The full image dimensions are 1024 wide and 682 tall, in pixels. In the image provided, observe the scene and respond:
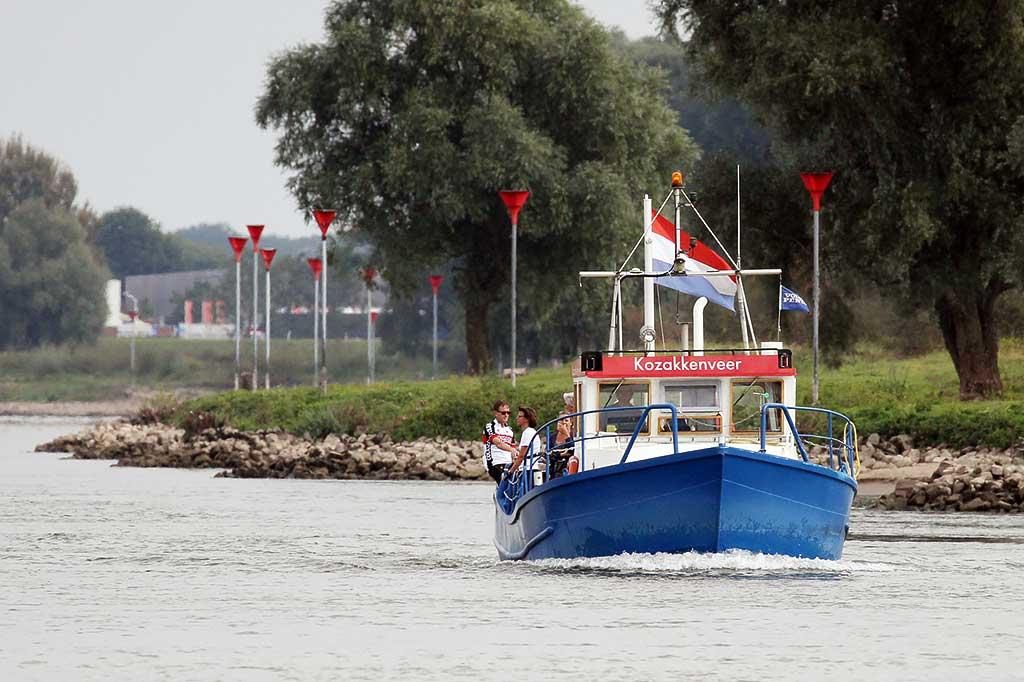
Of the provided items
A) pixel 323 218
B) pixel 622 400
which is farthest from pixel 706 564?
pixel 323 218

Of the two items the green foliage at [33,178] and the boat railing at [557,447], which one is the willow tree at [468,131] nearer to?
the boat railing at [557,447]

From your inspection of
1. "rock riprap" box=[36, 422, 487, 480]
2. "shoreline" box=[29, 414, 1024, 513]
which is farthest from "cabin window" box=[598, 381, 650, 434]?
"rock riprap" box=[36, 422, 487, 480]

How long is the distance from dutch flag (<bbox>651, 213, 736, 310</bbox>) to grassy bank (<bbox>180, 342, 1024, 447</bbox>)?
18053mm

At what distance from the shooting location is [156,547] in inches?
1268

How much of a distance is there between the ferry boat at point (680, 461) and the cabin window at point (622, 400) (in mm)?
16

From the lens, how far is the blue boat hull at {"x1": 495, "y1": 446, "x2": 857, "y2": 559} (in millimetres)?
24828

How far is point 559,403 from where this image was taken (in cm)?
5569

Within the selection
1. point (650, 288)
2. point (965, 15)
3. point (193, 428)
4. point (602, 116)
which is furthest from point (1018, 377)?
point (650, 288)

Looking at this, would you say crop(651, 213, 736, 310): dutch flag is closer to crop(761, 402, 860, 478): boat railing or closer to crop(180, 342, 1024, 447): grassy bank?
crop(761, 402, 860, 478): boat railing

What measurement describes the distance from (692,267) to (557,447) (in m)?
3.77

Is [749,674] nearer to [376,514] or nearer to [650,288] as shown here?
[650,288]

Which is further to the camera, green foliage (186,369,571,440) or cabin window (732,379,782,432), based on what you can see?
green foliage (186,369,571,440)

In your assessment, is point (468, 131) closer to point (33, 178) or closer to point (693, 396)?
point (693, 396)

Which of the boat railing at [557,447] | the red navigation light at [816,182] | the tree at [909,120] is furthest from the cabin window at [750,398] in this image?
the tree at [909,120]
